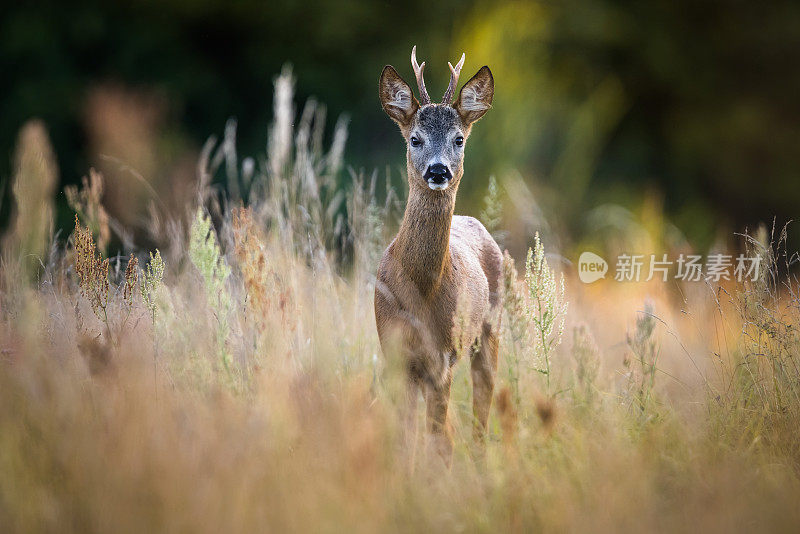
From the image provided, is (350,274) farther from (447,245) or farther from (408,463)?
(408,463)

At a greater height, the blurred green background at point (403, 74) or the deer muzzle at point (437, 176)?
the blurred green background at point (403, 74)

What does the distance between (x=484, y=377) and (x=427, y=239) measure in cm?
80

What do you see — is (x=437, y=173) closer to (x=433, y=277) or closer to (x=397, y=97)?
(x=433, y=277)

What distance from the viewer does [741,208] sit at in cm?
1233

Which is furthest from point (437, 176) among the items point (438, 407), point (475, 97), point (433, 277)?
point (438, 407)

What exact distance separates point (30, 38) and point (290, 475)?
9585 millimetres

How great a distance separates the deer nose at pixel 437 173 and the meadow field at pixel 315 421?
0.55m

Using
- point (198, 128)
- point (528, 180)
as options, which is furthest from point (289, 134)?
point (198, 128)

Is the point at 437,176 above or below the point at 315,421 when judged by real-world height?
above

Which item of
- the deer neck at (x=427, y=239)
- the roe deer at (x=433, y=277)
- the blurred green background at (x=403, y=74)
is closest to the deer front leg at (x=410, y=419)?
the roe deer at (x=433, y=277)

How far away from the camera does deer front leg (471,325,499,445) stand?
404cm

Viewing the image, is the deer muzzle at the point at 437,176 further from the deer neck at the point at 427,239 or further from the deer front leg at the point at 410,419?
the deer front leg at the point at 410,419

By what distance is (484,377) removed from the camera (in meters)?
4.10

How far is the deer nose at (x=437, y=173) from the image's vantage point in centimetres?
362
